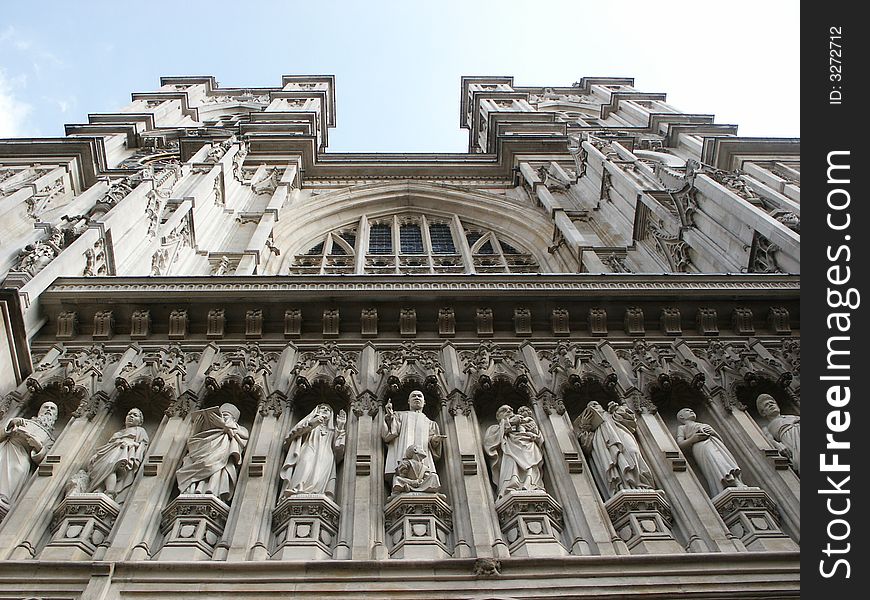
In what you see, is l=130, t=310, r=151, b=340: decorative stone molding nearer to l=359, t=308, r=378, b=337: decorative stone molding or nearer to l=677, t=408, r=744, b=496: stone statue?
l=359, t=308, r=378, b=337: decorative stone molding

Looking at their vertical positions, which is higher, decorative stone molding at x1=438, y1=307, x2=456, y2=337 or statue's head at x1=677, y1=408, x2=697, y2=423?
decorative stone molding at x1=438, y1=307, x2=456, y2=337

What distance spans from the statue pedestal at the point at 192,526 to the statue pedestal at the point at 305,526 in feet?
1.80

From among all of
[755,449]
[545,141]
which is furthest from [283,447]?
[545,141]

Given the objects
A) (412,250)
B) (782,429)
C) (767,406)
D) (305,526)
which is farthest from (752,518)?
(412,250)

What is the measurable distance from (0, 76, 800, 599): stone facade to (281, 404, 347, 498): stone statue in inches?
1.4

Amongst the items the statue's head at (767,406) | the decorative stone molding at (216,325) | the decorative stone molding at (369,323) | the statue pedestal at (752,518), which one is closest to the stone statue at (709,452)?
the statue pedestal at (752,518)

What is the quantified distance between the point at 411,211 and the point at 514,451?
17.4m

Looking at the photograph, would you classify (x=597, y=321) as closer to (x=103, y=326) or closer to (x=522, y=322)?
(x=522, y=322)

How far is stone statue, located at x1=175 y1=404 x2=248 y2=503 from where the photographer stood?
784cm

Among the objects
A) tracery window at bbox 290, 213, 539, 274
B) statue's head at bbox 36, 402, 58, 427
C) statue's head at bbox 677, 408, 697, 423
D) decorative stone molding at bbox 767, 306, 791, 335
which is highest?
tracery window at bbox 290, 213, 539, 274

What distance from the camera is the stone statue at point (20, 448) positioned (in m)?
7.89

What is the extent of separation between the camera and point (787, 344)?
10555 millimetres

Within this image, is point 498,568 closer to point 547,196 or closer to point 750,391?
point 750,391

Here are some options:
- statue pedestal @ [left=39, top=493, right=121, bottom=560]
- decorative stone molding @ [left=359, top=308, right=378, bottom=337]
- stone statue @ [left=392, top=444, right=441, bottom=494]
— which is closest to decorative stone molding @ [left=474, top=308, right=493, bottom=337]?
decorative stone molding @ [left=359, top=308, right=378, bottom=337]
